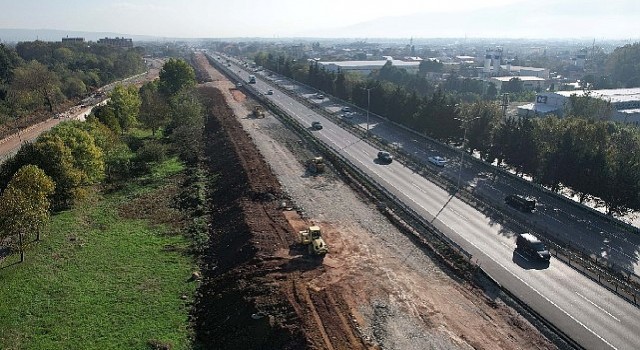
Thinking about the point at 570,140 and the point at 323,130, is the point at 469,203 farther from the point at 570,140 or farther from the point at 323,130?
the point at 323,130

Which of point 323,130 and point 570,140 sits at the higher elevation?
point 570,140

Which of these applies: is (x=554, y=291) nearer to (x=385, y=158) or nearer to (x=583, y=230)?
(x=583, y=230)

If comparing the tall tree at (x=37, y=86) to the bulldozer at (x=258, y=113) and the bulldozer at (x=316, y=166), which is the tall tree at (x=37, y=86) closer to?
the bulldozer at (x=258, y=113)

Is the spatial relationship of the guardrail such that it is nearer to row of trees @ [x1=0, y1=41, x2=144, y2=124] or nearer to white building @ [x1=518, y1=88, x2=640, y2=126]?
white building @ [x1=518, y1=88, x2=640, y2=126]

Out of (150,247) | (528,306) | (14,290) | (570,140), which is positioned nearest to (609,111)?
(570,140)

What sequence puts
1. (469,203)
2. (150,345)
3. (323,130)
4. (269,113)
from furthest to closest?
1. (269,113)
2. (323,130)
3. (469,203)
4. (150,345)

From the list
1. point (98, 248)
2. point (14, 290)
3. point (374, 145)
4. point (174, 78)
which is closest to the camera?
point (14, 290)

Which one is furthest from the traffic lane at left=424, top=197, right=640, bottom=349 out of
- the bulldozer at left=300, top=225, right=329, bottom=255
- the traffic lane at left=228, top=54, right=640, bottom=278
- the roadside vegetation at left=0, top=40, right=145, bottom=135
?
the roadside vegetation at left=0, top=40, right=145, bottom=135
